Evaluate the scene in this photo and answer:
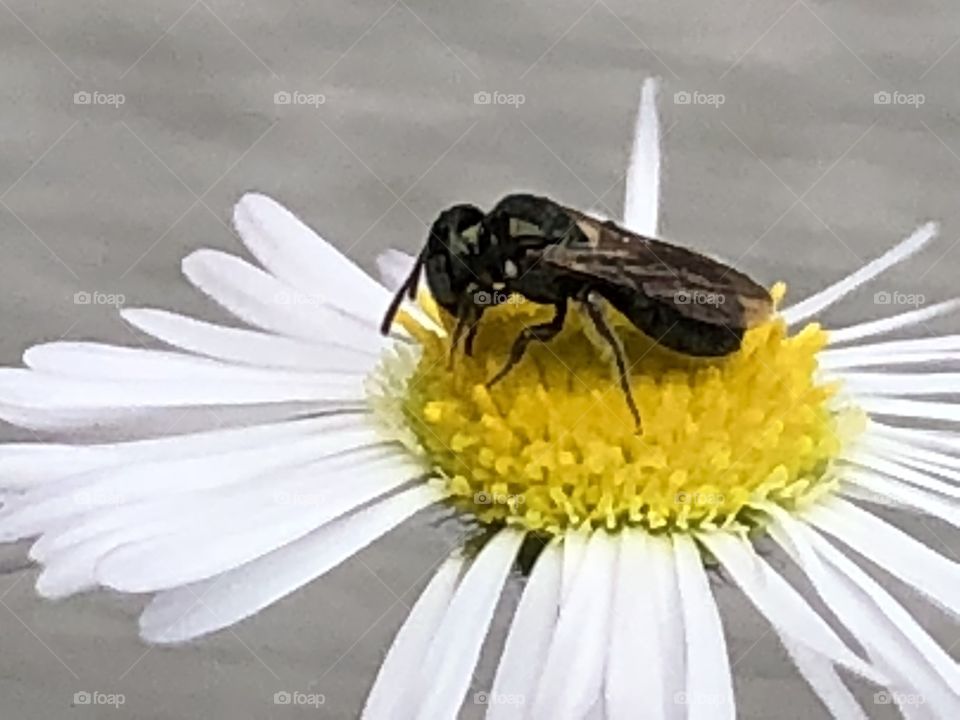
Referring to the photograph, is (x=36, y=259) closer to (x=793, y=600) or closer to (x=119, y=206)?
(x=119, y=206)

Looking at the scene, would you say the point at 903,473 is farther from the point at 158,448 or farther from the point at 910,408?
the point at 158,448

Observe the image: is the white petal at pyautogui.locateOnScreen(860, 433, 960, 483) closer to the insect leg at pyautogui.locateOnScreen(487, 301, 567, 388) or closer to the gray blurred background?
the insect leg at pyautogui.locateOnScreen(487, 301, 567, 388)

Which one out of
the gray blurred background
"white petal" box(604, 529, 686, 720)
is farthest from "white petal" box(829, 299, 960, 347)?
the gray blurred background

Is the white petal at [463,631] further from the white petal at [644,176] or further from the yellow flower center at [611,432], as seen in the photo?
the white petal at [644,176]

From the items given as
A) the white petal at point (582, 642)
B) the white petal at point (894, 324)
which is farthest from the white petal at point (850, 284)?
the white petal at point (582, 642)

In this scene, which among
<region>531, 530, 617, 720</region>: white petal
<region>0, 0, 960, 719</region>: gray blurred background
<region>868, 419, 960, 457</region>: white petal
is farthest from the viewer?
<region>0, 0, 960, 719</region>: gray blurred background

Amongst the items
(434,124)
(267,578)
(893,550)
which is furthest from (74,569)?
(434,124)
